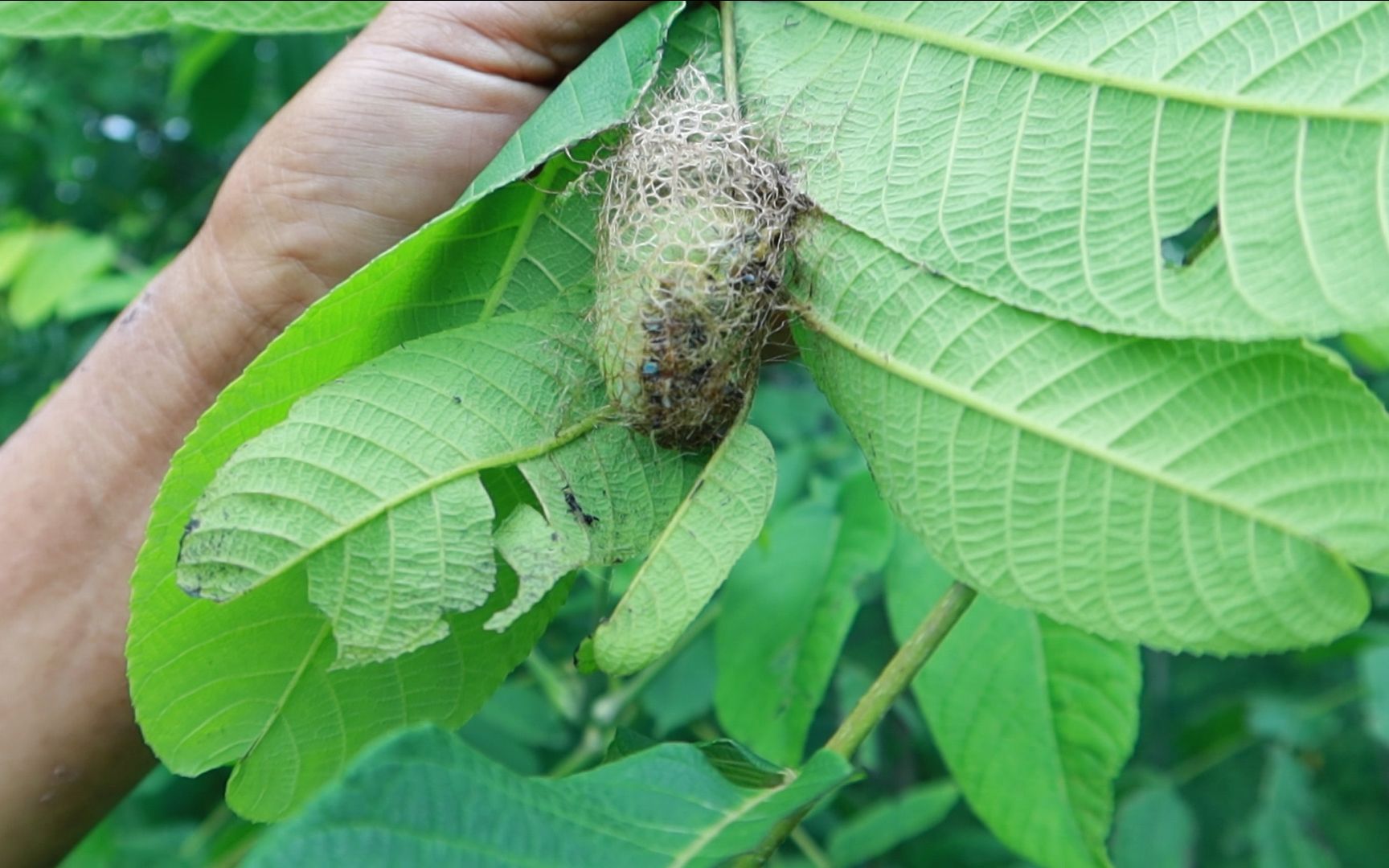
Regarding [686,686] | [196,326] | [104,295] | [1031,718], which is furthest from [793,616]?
[104,295]

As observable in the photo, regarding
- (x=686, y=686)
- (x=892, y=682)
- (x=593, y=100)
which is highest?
(x=593, y=100)

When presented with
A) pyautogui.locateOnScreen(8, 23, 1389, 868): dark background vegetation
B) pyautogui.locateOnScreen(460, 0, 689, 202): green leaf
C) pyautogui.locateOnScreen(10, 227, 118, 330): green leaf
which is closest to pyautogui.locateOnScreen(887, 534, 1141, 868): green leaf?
pyautogui.locateOnScreen(8, 23, 1389, 868): dark background vegetation

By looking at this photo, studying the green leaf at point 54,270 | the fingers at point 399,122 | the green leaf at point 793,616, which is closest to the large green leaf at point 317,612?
the fingers at point 399,122

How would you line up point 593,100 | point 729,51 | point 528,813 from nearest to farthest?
point 528,813
point 593,100
point 729,51

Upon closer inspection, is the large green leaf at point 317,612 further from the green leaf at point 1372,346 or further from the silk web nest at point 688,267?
the green leaf at point 1372,346

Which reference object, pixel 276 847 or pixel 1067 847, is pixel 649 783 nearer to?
pixel 276 847

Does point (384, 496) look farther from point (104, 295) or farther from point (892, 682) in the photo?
point (104, 295)

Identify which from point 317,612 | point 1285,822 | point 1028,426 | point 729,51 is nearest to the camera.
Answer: point 1028,426

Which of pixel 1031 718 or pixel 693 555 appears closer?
pixel 693 555
